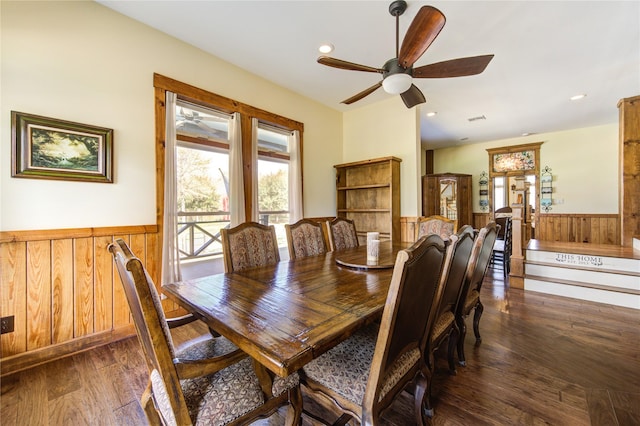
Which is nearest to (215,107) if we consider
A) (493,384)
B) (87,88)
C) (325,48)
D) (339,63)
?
(87,88)

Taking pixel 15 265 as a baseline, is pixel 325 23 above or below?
above

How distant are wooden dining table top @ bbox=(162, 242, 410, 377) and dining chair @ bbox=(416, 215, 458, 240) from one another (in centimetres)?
147

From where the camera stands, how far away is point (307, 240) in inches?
97.0

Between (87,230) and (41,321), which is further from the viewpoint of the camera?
(87,230)

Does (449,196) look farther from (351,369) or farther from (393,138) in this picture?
(351,369)

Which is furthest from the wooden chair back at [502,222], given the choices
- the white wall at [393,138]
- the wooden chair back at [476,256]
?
the wooden chair back at [476,256]

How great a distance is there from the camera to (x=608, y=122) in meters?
5.39

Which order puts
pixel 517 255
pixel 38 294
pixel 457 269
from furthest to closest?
pixel 517 255
pixel 38 294
pixel 457 269

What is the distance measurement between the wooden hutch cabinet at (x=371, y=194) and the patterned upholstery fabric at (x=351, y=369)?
277 cm

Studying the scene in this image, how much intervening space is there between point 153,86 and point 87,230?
1.44 metres

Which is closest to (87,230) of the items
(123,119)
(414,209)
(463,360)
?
(123,119)

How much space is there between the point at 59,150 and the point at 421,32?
277 centimetres

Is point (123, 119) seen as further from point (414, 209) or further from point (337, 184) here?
point (414, 209)

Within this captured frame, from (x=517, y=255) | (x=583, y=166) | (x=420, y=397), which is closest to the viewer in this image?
(x=420, y=397)
